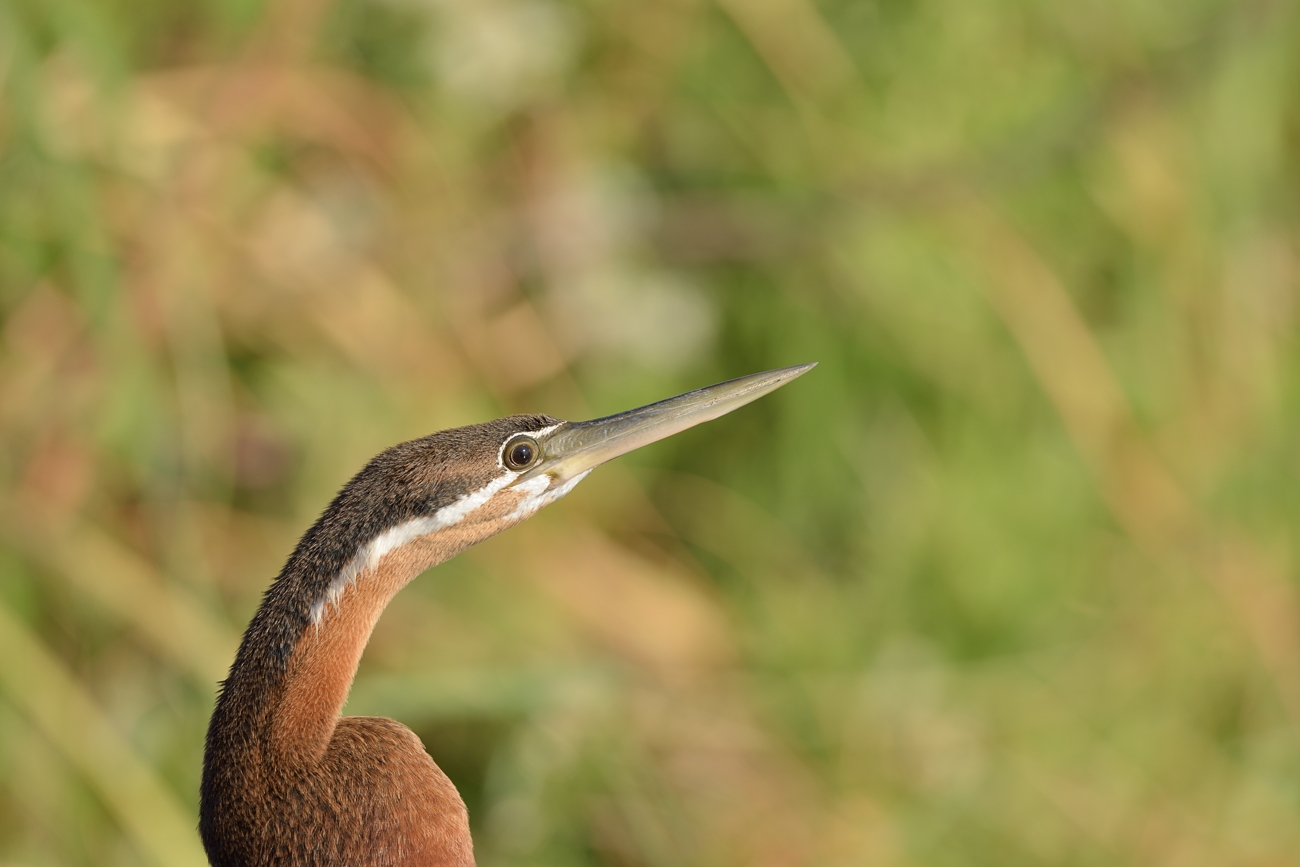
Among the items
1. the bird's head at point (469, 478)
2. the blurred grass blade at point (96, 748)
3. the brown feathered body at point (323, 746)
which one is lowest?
the brown feathered body at point (323, 746)

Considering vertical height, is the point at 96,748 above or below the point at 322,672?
above

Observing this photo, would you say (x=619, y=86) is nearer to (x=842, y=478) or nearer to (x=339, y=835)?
(x=842, y=478)

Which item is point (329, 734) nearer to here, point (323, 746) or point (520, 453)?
point (323, 746)

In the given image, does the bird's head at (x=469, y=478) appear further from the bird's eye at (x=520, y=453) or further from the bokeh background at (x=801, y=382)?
the bokeh background at (x=801, y=382)

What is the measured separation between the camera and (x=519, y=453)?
1.24 metres

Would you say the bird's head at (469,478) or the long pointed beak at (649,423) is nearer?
the bird's head at (469,478)

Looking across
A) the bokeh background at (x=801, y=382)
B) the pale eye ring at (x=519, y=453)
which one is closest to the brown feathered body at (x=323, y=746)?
the pale eye ring at (x=519, y=453)

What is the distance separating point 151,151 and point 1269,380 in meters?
2.90

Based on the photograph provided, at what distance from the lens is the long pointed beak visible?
4.28ft

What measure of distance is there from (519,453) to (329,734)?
305 millimetres

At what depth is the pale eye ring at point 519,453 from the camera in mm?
1237

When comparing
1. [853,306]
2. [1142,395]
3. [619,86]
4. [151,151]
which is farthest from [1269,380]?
[151,151]

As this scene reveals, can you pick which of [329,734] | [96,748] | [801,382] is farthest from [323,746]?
[801,382]

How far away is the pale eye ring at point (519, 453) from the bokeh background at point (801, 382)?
5.91 ft
